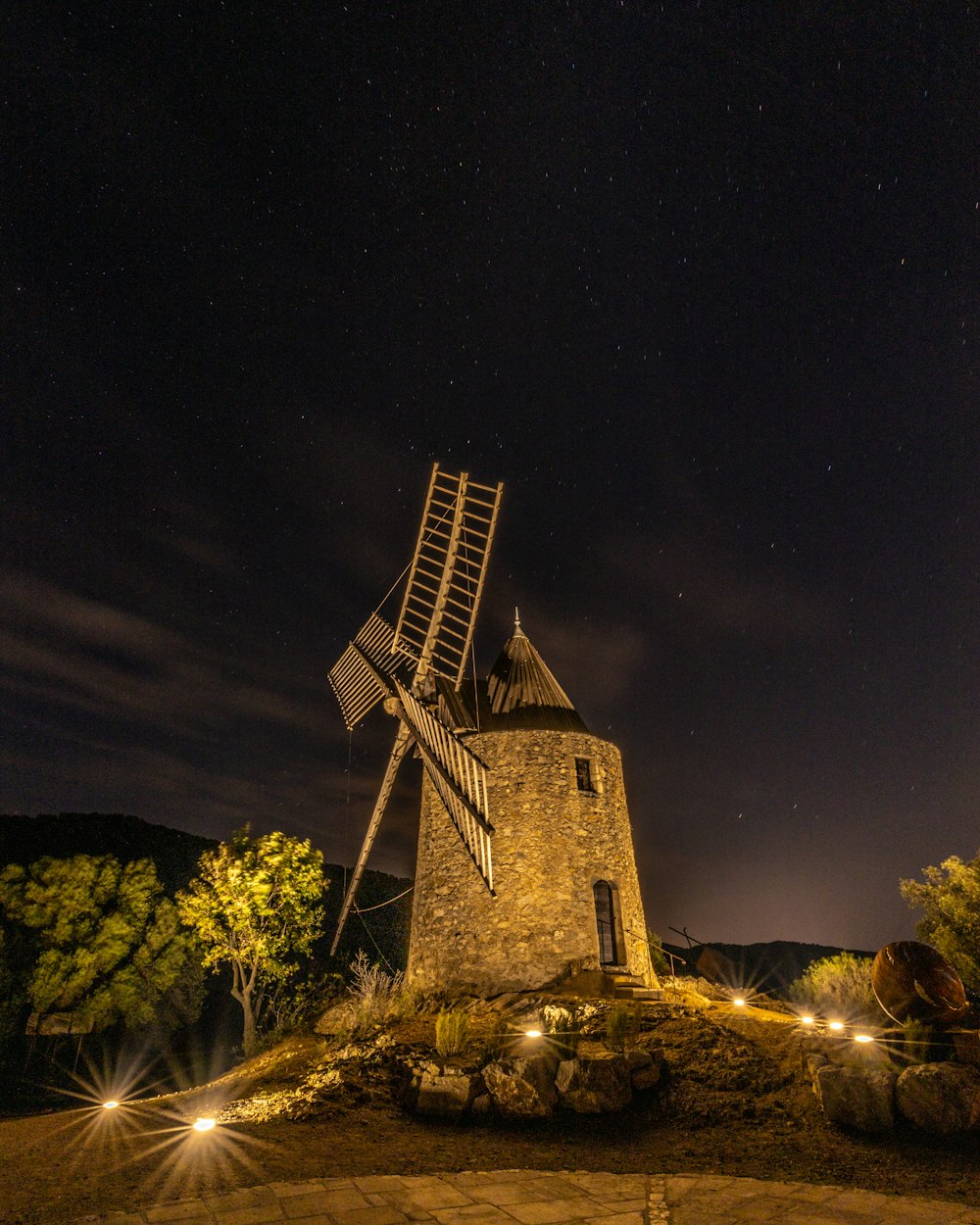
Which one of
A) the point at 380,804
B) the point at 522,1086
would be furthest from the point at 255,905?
the point at 522,1086

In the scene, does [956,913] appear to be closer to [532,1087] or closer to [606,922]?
[606,922]

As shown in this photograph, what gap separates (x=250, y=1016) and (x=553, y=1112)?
12.3 metres

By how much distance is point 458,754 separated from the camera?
50.8ft

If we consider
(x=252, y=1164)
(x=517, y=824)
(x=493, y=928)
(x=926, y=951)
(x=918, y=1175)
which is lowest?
(x=252, y=1164)

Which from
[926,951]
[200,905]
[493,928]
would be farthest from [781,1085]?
[200,905]

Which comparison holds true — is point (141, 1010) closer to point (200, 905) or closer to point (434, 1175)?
point (200, 905)

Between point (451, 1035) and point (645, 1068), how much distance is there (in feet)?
10.3

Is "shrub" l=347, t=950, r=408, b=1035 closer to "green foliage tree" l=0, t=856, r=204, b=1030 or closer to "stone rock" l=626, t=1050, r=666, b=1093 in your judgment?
"stone rock" l=626, t=1050, r=666, b=1093

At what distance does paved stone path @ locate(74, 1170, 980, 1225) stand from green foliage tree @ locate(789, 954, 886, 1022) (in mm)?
5505

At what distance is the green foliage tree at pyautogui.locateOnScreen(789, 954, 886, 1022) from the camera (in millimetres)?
10953

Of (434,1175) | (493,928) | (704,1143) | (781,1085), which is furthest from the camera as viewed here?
(493,928)

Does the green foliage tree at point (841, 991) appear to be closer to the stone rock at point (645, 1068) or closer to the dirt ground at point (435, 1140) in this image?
the dirt ground at point (435, 1140)

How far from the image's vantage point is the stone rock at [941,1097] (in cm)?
658

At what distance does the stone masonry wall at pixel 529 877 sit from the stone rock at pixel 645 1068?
599cm
